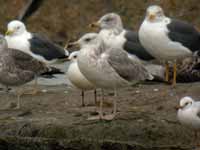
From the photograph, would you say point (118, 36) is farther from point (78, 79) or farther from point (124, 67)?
point (124, 67)

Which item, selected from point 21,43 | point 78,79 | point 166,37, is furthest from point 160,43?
point 21,43

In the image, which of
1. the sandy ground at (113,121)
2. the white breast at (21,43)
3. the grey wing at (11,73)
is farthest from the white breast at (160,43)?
the white breast at (21,43)

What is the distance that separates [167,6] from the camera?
17141 millimetres

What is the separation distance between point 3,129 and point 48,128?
594 mm

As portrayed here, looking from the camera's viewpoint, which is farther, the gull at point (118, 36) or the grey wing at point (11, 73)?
the gull at point (118, 36)

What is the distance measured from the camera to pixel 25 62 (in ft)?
37.4

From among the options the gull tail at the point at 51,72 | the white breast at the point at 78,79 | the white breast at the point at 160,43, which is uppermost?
the white breast at the point at 160,43

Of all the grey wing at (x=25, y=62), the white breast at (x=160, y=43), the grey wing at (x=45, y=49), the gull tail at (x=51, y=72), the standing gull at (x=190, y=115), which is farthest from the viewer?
the grey wing at (x=45, y=49)

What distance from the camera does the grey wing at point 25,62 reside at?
11250mm

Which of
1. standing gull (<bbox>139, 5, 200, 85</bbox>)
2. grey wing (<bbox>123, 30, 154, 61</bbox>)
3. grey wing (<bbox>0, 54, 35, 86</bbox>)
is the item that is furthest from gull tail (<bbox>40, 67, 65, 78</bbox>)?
standing gull (<bbox>139, 5, 200, 85</bbox>)

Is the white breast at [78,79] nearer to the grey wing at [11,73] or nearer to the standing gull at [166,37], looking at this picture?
the grey wing at [11,73]

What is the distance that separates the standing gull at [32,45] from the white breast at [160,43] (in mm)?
1931

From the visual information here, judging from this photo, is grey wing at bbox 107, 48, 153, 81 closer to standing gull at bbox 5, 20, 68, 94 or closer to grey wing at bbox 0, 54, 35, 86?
grey wing at bbox 0, 54, 35, 86

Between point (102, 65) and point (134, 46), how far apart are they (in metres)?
3.14
